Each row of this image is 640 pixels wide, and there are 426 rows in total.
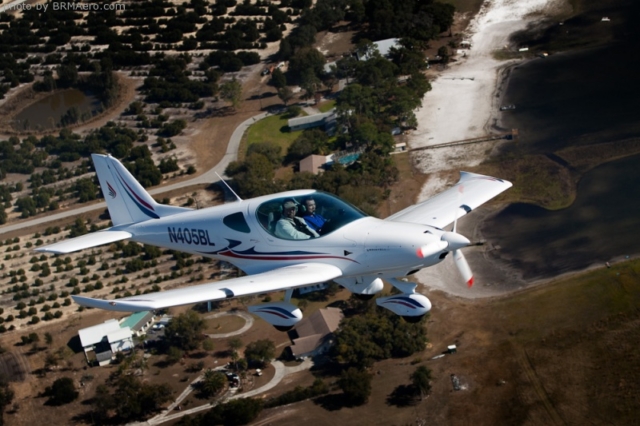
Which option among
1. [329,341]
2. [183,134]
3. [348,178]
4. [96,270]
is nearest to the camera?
[329,341]

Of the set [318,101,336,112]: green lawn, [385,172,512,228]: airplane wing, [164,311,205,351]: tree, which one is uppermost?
[385,172,512,228]: airplane wing

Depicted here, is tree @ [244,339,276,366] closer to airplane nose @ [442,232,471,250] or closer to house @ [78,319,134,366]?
house @ [78,319,134,366]

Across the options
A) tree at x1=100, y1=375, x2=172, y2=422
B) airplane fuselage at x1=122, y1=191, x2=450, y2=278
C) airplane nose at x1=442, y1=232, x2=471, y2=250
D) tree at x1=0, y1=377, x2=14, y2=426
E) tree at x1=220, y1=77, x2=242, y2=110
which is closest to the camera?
airplane nose at x1=442, y1=232, x2=471, y2=250

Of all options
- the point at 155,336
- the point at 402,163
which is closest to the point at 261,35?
the point at 402,163

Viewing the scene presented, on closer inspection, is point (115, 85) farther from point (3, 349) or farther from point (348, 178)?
point (3, 349)

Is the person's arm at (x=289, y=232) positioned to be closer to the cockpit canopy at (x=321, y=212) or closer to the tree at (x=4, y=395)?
the cockpit canopy at (x=321, y=212)

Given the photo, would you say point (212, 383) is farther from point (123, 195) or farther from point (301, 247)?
point (301, 247)

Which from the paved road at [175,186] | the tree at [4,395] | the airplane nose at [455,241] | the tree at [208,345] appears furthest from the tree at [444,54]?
the airplane nose at [455,241]

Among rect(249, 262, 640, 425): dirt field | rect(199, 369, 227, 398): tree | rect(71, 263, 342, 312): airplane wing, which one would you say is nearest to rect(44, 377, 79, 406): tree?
rect(199, 369, 227, 398): tree
